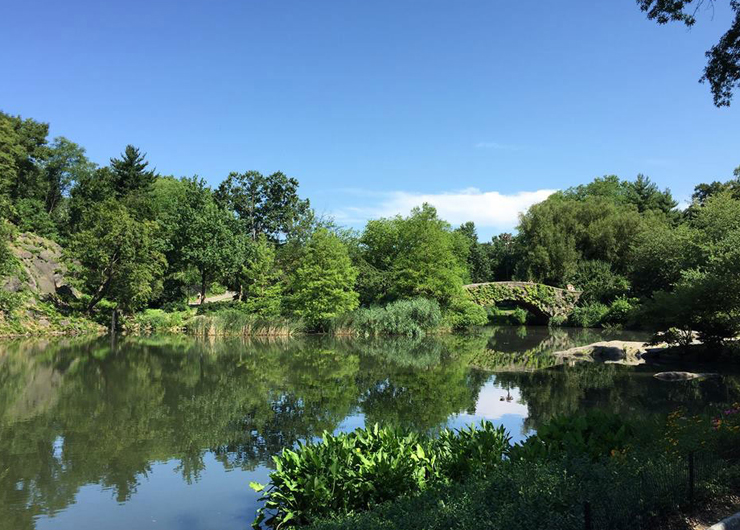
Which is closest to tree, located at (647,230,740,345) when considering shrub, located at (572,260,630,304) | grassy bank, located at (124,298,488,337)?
grassy bank, located at (124,298,488,337)

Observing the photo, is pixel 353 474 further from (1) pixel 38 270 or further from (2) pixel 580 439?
(1) pixel 38 270

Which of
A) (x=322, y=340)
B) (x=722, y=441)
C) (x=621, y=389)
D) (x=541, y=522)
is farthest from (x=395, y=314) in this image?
(x=541, y=522)

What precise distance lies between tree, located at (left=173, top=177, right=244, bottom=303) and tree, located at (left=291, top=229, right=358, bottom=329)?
6.18 m

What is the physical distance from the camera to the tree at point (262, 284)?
3497cm

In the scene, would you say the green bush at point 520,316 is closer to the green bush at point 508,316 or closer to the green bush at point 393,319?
the green bush at point 508,316

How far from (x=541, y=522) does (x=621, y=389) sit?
1294cm

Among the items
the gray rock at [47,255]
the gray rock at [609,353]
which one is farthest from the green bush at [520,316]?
the gray rock at [47,255]

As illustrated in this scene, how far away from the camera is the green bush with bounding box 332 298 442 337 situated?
34656mm

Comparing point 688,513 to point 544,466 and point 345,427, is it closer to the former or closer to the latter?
point 544,466

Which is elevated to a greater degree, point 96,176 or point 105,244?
point 96,176

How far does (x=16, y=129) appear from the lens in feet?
163

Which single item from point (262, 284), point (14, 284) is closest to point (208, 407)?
point (262, 284)

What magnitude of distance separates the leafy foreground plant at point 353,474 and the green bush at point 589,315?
38.8 metres

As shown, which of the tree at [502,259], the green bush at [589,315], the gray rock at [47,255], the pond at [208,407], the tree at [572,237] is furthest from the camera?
the tree at [502,259]
